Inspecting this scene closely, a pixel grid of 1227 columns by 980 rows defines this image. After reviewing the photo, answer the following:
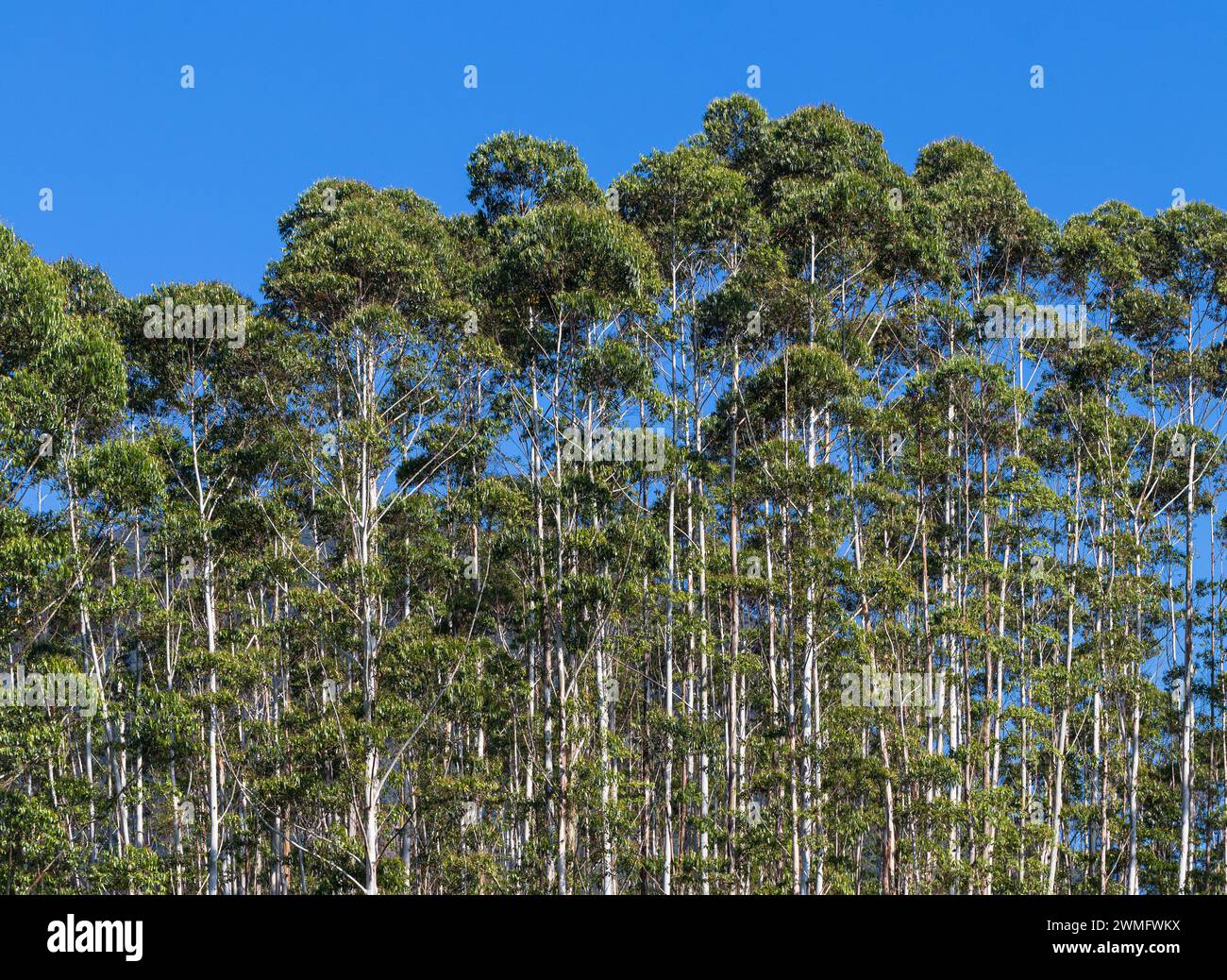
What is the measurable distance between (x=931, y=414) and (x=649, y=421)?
724 cm

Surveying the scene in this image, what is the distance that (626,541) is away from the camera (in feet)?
80.8

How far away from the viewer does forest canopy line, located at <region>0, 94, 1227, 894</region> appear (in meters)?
23.1

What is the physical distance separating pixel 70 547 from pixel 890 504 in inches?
680

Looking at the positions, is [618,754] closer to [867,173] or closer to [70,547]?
[70,547]

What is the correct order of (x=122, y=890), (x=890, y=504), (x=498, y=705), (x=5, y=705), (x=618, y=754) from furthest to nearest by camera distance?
(x=890, y=504), (x=498, y=705), (x=618, y=754), (x=122, y=890), (x=5, y=705)

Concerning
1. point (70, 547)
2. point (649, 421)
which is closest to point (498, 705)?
point (649, 421)

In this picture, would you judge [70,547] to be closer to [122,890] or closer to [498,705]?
[122,890]

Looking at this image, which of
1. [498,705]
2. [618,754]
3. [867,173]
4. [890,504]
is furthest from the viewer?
[867,173]

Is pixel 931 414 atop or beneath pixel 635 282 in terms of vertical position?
beneath

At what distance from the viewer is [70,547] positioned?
21.4 m

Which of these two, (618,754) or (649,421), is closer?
(618,754)

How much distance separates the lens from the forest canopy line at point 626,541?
2308 centimetres
